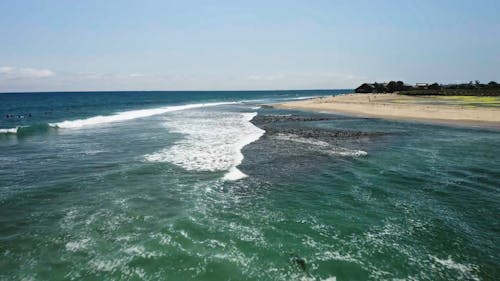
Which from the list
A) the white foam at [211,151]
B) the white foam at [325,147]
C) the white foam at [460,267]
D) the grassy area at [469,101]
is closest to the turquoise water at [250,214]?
the white foam at [460,267]

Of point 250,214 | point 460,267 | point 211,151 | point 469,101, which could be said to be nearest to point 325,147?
point 211,151

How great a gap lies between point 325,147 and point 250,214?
14.7 m

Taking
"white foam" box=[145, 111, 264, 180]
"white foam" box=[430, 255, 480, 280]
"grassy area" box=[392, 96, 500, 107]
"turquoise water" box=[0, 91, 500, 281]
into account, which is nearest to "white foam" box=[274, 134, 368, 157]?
"turquoise water" box=[0, 91, 500, 281]

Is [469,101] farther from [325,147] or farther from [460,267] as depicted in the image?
[460,267]

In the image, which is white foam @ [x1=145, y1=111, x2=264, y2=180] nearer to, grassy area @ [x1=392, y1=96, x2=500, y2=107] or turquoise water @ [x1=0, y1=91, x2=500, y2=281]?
turquoise water @ [x1=0, y1=91, x2=500, y2=281]

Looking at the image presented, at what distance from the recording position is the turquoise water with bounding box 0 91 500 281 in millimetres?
9812

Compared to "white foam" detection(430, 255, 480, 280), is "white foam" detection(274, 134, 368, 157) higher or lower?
higher

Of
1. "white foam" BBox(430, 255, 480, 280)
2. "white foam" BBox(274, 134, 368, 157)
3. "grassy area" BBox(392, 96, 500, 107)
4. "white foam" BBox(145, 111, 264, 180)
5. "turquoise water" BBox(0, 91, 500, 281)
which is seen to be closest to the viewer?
"white foam" BBox(430, 255, 480, 280)

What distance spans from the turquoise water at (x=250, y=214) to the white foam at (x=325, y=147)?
30cm

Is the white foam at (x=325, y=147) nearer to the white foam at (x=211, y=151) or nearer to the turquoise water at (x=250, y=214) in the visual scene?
the turquoise water at (x=250, y=214)

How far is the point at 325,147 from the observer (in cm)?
2675

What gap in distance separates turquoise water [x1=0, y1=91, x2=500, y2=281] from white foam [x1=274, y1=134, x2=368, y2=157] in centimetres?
30

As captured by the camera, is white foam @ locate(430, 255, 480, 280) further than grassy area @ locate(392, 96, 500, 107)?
No

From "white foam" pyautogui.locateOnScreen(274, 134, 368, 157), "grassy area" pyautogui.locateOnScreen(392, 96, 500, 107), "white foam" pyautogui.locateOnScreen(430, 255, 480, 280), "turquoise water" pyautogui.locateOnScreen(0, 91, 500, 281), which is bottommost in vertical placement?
"white foam" pyautogui.locateOnScreen(430, 255, 480, 280)
